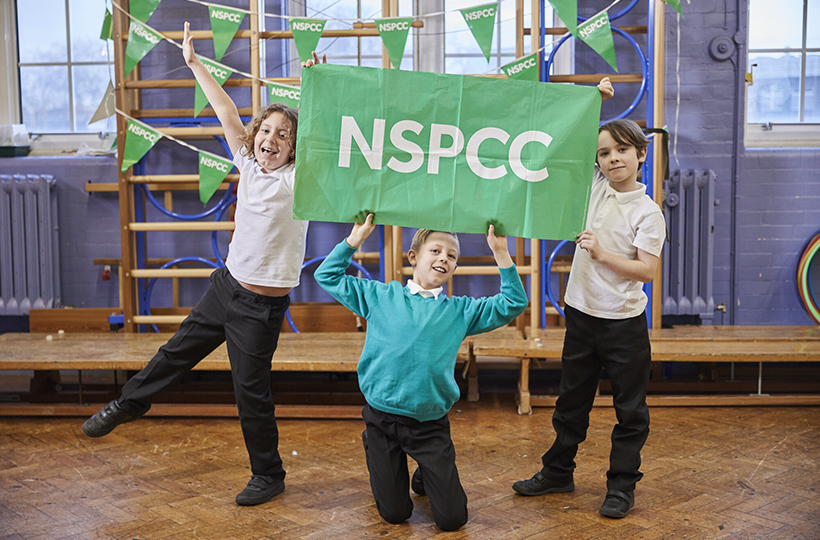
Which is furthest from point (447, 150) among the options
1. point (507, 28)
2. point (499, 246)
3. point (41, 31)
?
point (41, 31)

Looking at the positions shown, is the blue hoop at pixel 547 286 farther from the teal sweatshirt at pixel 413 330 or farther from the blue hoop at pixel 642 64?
the teal sweatshirt at pixel 413 330

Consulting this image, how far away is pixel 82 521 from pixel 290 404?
1.33 meters

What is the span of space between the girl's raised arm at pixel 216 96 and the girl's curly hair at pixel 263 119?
0.06 metres

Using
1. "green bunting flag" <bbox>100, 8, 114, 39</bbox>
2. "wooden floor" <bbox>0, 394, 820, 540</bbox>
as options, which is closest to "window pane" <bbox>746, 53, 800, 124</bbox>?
"wooden floor" <bbox>0, 394, 820, 540</bbox>

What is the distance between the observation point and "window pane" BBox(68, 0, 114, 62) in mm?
4152

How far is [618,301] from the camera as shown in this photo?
2.05 meters

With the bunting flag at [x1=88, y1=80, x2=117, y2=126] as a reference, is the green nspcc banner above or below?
below

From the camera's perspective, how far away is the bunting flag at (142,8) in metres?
3.52

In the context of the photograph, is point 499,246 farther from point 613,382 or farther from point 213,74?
point 213,74

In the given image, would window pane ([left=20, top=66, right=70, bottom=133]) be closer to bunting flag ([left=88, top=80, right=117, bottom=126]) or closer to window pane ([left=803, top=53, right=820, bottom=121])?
bunting flag ([left=88, top=80, right=117, bottom=126])

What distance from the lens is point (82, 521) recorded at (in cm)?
209

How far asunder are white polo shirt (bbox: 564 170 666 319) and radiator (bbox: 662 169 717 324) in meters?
1.83

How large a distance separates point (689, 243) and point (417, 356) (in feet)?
7.96

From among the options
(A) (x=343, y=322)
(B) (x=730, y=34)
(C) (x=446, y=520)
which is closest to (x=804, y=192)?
(B) (x=730, y=34)
